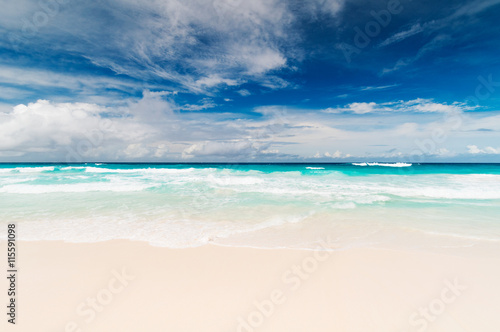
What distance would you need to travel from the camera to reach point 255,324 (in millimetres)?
2760

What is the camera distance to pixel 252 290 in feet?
11.2

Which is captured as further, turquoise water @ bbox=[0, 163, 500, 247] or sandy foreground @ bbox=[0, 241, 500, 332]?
turquoise water @ bbox=[0, 163, 500, 247]

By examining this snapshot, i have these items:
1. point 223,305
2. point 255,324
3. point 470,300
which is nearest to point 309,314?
point 255,324

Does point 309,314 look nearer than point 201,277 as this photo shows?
Yes

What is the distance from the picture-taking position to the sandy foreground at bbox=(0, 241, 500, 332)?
2.78 meters

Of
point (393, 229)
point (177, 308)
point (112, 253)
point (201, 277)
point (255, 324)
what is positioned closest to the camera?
point (255, 324)

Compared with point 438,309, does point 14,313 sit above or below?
below

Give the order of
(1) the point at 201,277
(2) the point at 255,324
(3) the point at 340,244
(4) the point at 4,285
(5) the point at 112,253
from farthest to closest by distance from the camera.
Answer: (3) the point at 340,244, (5) the point at 112,253, (1) the point at 201,277, (4) the point at 4,285, (2) the point at 255,324

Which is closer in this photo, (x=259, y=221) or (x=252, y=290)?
(x=252, y=290)

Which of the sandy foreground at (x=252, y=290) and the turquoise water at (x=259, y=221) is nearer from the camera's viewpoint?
the sandy foreground at (x=252, y=290)

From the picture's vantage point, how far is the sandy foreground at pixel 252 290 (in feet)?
9.11

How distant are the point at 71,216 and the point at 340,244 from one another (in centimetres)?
841

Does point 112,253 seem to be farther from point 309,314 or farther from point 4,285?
point 309,314

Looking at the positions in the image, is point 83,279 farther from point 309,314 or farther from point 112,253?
point 309,314
